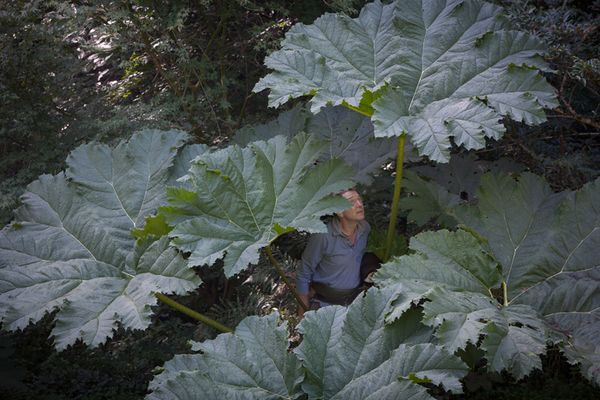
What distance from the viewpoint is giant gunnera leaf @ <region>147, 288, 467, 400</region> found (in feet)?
8.44

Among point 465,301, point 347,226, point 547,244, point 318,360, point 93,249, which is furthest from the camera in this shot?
point 347,226

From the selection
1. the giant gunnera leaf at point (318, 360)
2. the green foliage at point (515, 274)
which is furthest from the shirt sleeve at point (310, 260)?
the giant gunnera leaf at point (318, 360)

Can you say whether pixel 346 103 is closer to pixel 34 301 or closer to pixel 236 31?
pixel 34 301

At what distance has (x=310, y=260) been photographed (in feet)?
12.2

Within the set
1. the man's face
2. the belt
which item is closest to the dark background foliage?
the belt

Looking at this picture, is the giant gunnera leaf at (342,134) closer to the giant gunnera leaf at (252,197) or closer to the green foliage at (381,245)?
the green foliage at (381,245)

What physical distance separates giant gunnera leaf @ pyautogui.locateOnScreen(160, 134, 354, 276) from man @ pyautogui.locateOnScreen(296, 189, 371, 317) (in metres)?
0.45

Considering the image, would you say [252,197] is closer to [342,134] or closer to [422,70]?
[342,134]

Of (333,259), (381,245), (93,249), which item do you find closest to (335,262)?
(333,259)

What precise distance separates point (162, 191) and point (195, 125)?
1.48 metres

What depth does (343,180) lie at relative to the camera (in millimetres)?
3211

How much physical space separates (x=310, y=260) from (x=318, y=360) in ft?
3.37

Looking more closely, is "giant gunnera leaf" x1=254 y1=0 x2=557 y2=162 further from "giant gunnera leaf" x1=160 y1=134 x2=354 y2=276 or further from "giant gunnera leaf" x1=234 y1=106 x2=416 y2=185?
"giant gunnera leaf" x1=234 y1=106 x2=416 y2=185

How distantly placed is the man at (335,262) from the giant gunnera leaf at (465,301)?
65 cm
